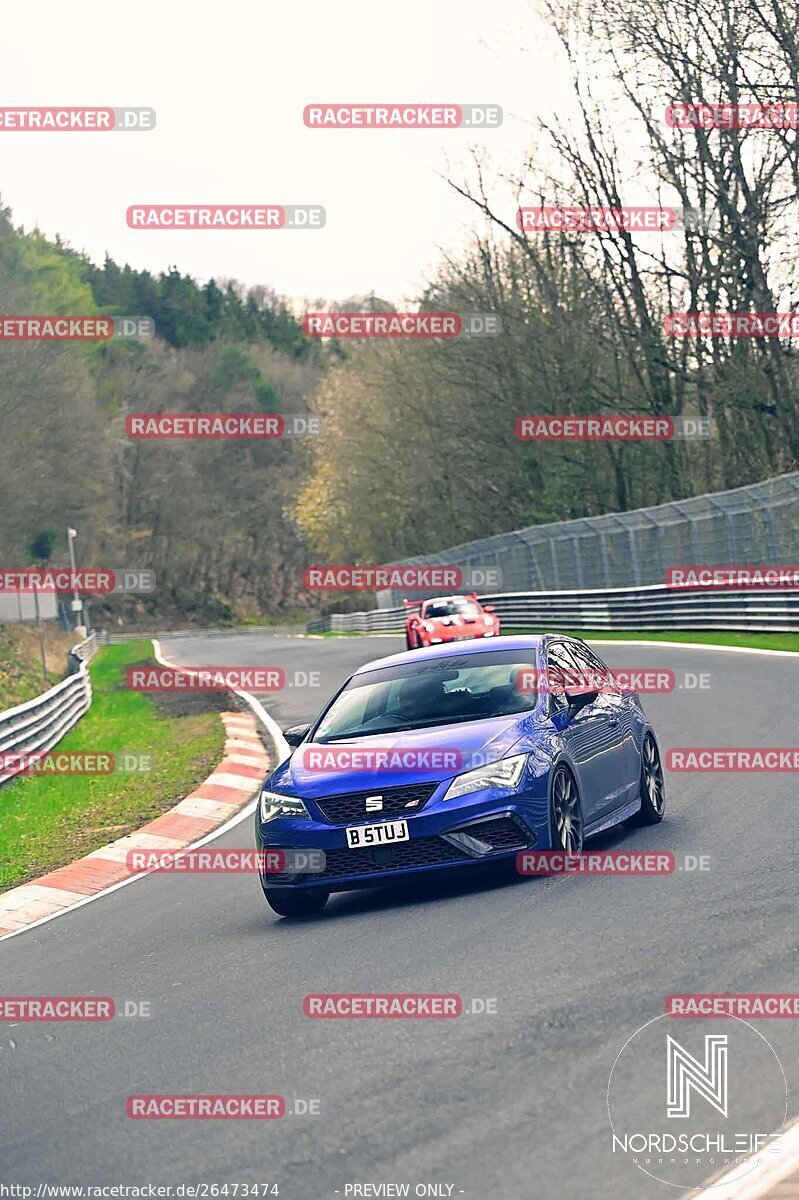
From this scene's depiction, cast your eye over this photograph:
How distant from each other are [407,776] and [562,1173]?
458 centimetres

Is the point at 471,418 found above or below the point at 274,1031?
above

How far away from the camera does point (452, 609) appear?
38.9 metres

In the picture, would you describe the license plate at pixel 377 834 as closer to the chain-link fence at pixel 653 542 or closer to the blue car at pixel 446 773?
the blue car at pixel 446 773

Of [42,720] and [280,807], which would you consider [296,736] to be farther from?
[42,720]

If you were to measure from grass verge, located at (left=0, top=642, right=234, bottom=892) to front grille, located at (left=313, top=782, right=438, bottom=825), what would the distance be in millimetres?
4301

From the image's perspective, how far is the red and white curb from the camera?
37.9ft

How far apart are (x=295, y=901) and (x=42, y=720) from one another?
44.6 feet

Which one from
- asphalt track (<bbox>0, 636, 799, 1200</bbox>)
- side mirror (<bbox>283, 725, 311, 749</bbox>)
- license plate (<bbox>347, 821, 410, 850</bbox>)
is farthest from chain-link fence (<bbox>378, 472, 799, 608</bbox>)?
license plate (<bbox>347, 821, 410, 850</bbox>)

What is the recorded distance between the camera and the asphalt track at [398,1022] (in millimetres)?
5012

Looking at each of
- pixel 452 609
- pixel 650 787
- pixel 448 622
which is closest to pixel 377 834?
pixel 650 787

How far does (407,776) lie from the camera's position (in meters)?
9.17

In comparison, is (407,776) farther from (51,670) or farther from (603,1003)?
(51,670)

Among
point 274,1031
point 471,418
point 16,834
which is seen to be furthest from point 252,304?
point 274,1031

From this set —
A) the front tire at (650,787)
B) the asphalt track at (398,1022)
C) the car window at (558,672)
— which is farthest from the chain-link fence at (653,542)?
the asphalt track at (398,1022)
